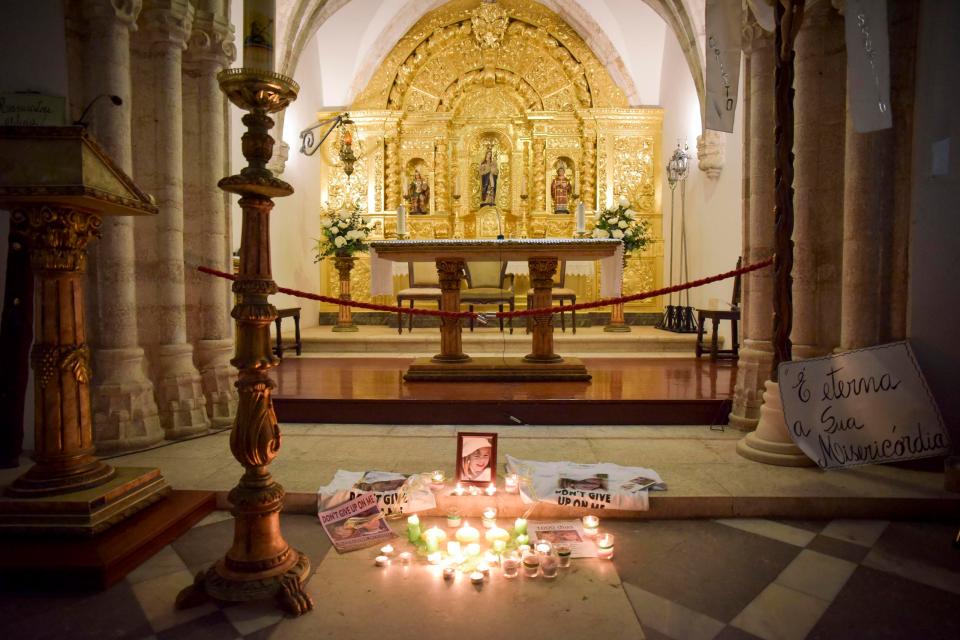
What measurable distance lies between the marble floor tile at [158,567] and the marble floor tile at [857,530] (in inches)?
108

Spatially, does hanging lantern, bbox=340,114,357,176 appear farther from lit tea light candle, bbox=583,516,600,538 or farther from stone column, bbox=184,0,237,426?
lit tea light candle, bbox=583,516,600,538

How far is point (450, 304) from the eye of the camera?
536 cm

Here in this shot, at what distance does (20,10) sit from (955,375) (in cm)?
546

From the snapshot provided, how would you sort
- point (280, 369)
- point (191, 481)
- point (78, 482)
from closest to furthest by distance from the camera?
point (78, 482), point (191, 481), point (280, 369)

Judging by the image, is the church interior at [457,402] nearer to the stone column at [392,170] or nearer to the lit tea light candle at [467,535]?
the lit tea light candle at [467,535]

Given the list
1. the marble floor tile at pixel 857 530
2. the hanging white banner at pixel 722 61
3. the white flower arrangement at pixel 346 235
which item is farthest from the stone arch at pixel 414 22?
the marble floor tile at pixel 857 530

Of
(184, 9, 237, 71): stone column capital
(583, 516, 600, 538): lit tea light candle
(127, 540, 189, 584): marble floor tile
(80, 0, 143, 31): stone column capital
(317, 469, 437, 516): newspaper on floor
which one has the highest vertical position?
(184, 9, 237, 71): stone column capital

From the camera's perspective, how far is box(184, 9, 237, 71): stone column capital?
13.3 feet

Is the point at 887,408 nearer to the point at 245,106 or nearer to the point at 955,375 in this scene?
the point at 955,375

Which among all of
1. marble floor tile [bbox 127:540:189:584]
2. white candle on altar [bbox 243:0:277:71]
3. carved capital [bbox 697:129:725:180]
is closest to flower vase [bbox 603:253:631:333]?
carved capital [bbox 697:129:725:180]

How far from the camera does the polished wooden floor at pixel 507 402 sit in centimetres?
427

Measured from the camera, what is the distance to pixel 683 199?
1023 cm

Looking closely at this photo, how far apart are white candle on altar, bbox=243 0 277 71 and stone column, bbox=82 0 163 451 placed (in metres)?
2.05

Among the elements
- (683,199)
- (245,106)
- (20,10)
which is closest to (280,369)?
(20,10)
